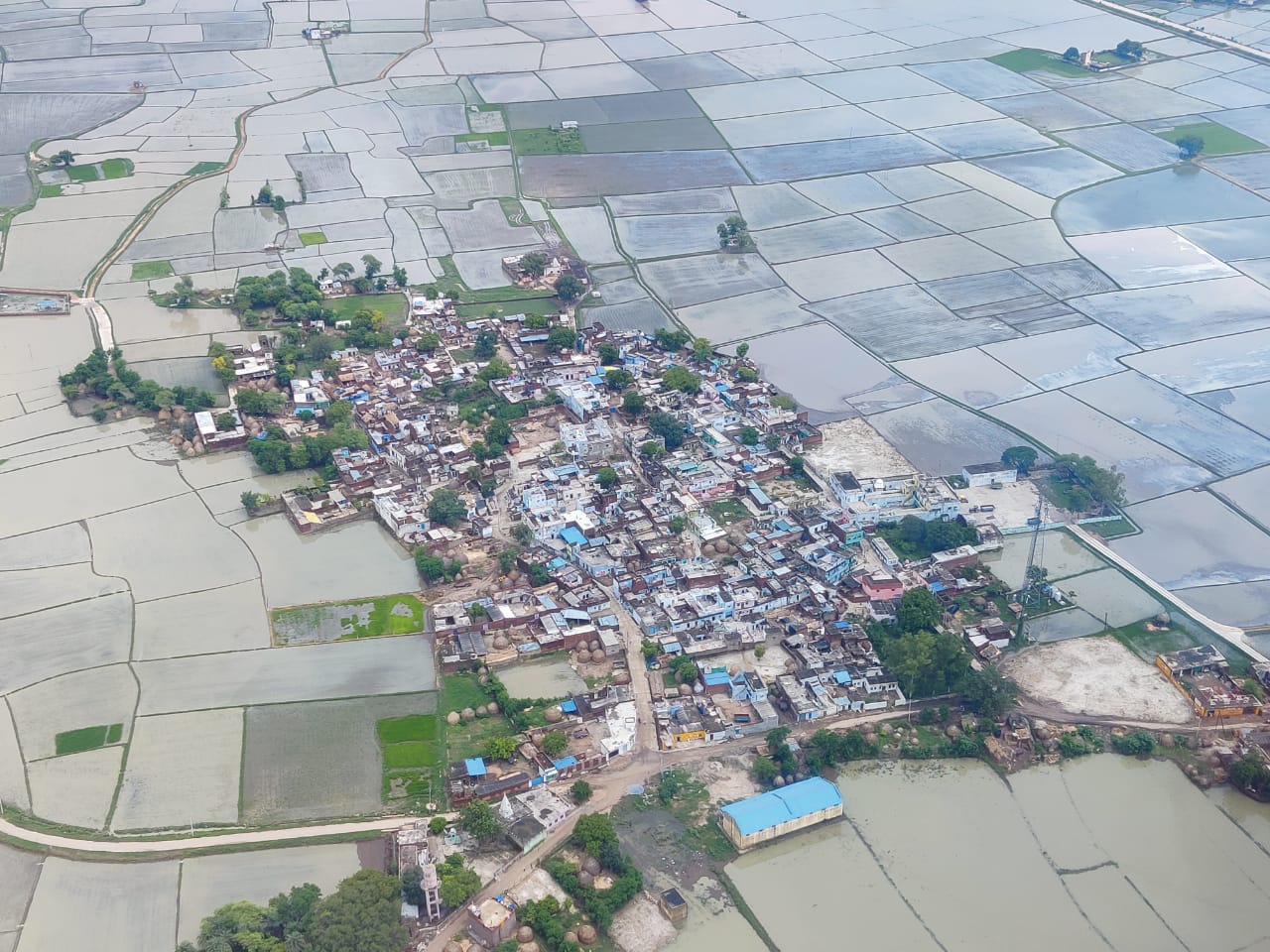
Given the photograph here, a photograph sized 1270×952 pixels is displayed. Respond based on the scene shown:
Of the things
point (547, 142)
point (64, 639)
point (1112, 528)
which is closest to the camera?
point (64, 639)

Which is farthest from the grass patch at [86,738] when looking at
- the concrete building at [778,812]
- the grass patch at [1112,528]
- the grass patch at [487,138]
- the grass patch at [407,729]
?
the grass patch at [487,138]

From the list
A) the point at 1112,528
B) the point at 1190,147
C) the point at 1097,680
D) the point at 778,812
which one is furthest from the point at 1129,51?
the point at 778,812

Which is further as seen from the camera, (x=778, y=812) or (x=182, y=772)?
(x=182, y=772)

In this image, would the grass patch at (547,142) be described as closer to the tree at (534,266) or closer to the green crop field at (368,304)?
the tree at (534,266)

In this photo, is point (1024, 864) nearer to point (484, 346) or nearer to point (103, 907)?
point (103, 907)

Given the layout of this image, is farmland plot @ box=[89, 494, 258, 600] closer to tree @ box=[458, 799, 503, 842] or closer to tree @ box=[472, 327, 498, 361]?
tree @ box=[458, 799, 503, 842]
